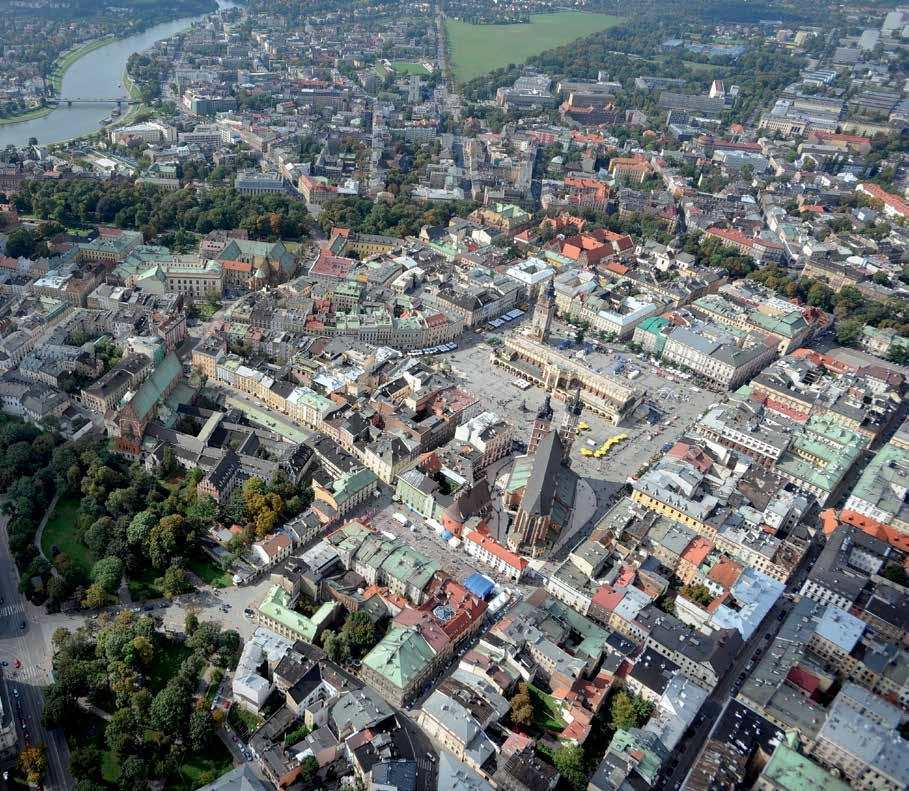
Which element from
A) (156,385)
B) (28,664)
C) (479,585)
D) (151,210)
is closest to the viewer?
(28,664)

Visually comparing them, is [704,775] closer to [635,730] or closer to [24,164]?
[635,730]

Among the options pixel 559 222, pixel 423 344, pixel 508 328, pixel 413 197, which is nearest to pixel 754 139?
pixel 559 222

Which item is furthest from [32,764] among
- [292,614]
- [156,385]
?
[156,385]

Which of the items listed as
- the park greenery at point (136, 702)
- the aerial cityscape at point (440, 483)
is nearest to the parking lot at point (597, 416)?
the aerial cityscape at point (440, 483)

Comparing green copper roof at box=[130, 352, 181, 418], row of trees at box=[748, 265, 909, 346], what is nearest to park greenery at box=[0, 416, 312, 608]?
green copper roof at box=[130, 352, 181, 418]

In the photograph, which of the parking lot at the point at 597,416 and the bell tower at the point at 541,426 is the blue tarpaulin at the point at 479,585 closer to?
the bell tower at the point at 541,426

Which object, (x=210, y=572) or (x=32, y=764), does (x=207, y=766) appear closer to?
(x=32, y=764)

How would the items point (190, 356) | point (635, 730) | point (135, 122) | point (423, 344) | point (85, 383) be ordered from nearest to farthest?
point (635, 730)
point (85, 383)
point (190, 356)
point (423, 344)
point (135, 122)
